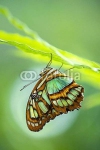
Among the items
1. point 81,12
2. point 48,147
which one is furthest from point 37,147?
point 81,12

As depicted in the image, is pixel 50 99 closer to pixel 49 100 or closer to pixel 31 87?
pixel 49 100

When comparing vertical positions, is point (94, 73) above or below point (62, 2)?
below

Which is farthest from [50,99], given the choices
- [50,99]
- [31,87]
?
[31,87]

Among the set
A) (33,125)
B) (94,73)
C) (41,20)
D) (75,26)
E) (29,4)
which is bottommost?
(33,125)

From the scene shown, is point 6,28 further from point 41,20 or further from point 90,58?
point 90,58
